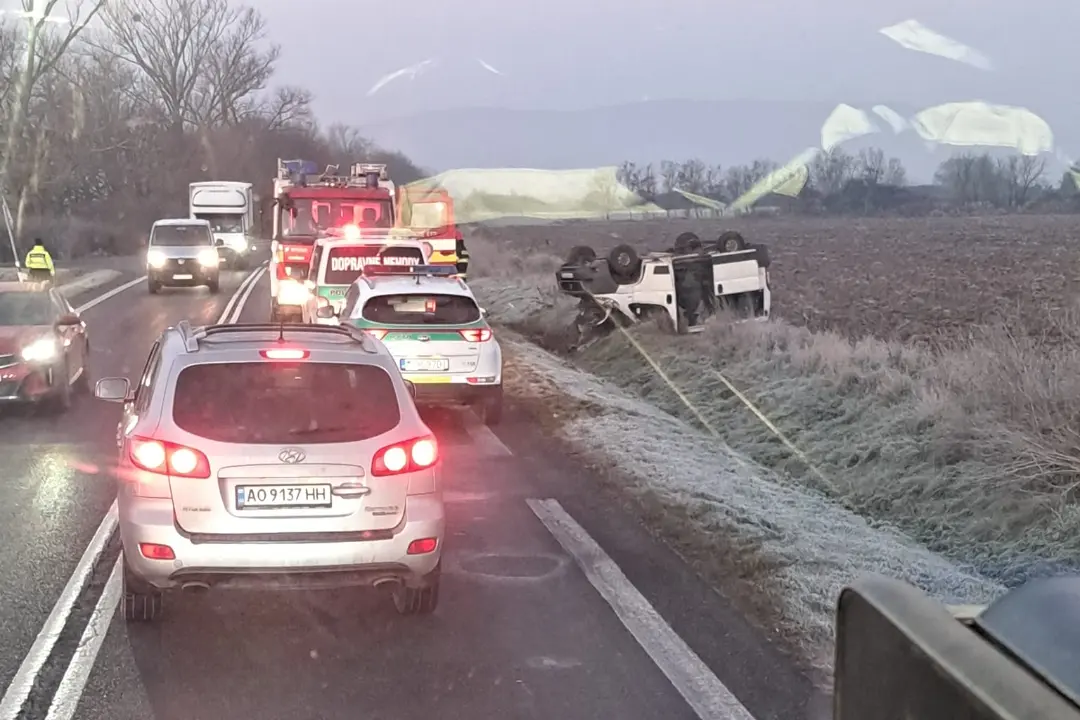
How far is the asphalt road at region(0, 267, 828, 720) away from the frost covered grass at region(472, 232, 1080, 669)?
2.44ft

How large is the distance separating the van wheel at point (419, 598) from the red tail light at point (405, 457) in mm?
558

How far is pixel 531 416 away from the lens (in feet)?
45.4

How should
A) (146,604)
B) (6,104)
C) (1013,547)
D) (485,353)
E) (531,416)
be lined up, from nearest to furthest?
1. (146,604)
2. (1013,547)
3. (485,353)
4. (531,416)
5. (6,104)

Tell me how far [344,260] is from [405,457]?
11.4m

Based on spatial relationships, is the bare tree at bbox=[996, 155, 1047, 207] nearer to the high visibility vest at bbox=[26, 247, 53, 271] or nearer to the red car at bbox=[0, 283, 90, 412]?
the red car at bbox=[0, 283, 90, 412]

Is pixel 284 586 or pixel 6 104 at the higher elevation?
pixel 6 104

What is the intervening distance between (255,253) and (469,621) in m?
51.1

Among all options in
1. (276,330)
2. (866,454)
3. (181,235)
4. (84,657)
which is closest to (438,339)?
(866,454)

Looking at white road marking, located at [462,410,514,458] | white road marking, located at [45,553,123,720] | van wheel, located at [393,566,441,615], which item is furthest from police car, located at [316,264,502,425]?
van wheel, located at [393,566,441,615]

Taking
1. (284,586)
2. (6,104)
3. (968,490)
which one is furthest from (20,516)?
(6,104)

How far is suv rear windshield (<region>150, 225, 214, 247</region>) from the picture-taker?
109 ft

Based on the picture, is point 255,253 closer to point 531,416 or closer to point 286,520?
point 531,416

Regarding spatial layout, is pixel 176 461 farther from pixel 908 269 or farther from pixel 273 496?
pixel 908 269

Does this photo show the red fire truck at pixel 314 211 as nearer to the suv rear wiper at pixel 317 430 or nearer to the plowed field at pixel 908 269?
the plowed field at pixel 908 269
